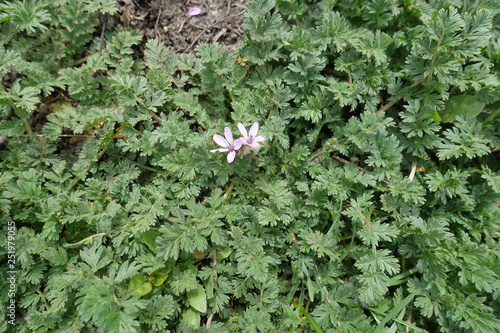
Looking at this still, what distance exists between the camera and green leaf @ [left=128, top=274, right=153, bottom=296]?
2811 mm

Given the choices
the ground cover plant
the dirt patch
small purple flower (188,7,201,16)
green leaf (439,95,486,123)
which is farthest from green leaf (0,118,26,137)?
green leaf (439,95,486,123)

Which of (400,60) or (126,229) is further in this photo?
(400,60)

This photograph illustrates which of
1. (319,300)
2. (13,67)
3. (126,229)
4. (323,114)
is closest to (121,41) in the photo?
(13,67)

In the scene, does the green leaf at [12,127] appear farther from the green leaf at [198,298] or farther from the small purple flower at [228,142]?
the green leaf at [198,298]

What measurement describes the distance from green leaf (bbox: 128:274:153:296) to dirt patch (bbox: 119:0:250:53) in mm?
2325

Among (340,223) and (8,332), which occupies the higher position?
(340,223)

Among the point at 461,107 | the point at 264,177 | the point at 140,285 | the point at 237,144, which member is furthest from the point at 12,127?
the point at 461,107

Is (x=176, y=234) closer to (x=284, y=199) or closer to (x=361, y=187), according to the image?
(x=284, y=199)

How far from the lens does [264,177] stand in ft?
10.0

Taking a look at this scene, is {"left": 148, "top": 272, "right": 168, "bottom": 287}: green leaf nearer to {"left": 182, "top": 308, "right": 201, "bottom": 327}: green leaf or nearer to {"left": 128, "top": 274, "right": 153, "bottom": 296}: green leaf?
{"left": 128, "top": 274, "right": 153, "bottom": 296}: green leaf

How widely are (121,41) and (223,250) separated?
89.5 inches

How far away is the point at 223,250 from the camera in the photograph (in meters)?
3.03

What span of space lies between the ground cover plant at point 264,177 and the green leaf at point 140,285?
0.01 meters

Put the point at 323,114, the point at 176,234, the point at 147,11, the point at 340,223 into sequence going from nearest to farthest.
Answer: the point at 176,234 < the point at 340,223 < the point at 323,114 < the point at 147,11
